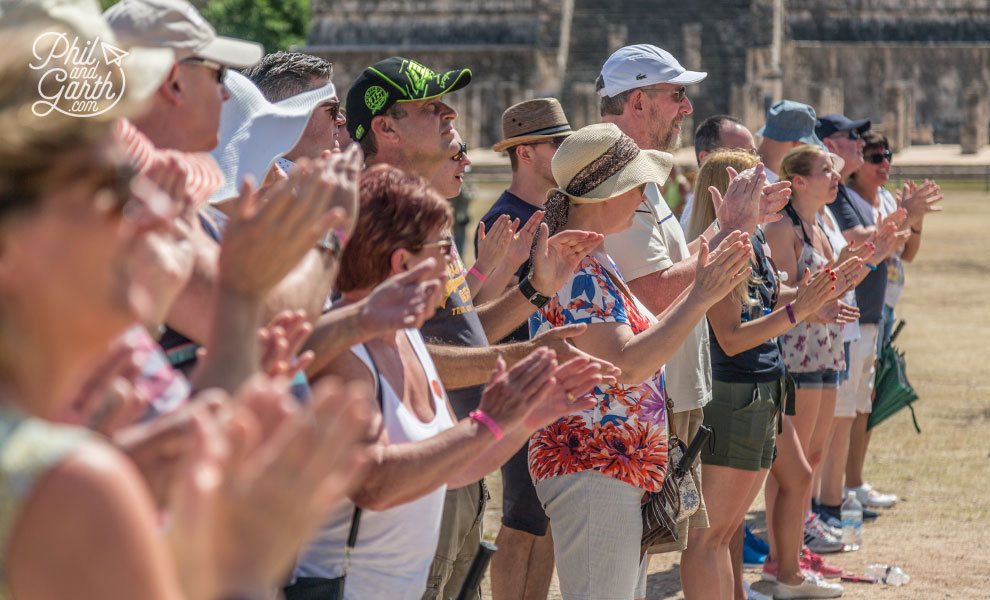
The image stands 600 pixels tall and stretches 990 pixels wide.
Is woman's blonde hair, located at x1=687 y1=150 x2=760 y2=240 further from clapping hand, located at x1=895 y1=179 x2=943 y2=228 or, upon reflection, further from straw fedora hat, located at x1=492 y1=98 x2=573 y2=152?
clapping hand, located at x1=895 y1=179 x2=943 y2=228

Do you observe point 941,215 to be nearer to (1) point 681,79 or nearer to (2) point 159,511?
(1) point 681,79

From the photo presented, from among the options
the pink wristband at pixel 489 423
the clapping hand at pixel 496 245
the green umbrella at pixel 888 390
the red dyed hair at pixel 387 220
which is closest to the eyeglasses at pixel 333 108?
the clapping hand at pixel 496 245

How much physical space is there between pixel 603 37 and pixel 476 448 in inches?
1413

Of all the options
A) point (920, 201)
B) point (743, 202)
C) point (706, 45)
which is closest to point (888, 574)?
point (920, 201)

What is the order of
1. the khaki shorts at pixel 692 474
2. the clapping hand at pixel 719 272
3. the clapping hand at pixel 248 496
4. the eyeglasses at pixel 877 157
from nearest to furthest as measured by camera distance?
the clapping hand at pixel 248 496 < the clapping hand at pixel 719 272 < the khaki shorts at pixel 692 474 < the eyeglasses at pixel 877 157

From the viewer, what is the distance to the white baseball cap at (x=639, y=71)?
16.7ft

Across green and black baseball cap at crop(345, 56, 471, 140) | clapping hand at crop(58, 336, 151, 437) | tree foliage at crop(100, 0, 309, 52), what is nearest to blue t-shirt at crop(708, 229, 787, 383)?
green and black baseball cap at crop(345, 56, 471, 140)

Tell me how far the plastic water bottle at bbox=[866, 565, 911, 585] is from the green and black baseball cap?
3.29m

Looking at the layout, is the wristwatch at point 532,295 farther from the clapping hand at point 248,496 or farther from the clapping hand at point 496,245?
the clapping hand at point 248,496

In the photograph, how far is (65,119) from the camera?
1.40 m

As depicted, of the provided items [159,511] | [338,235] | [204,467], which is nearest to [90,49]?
[338,235]

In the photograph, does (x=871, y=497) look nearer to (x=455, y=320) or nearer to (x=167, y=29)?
(x=455, y=320)

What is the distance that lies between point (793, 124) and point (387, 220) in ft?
13.1

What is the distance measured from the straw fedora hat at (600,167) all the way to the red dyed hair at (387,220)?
1129 millimetres
